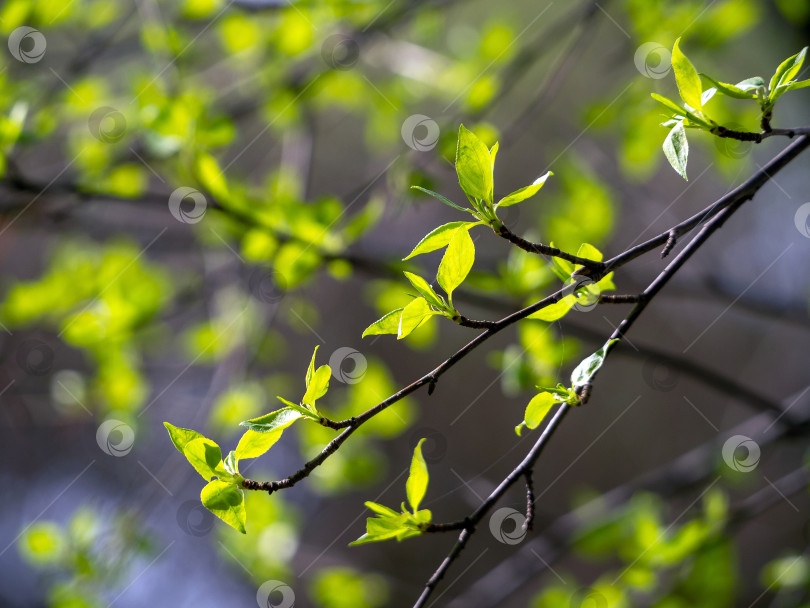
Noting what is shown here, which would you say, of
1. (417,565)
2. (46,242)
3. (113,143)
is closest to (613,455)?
(417,565)

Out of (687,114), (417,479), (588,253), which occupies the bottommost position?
(417,479)

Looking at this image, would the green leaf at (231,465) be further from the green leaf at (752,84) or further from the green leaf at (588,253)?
the green leaf at (752,84)

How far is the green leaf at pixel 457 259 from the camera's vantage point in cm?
50

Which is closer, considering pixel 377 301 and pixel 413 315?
pixel 413 315

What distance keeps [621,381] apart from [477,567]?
35.6 inches

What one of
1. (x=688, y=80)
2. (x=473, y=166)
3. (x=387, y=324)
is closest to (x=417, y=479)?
(x=387, y=324)

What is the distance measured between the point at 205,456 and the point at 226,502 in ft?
0.13

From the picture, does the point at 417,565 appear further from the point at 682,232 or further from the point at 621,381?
the point at 682,232

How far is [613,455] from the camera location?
8.82 feet

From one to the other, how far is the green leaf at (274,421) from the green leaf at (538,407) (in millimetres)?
179

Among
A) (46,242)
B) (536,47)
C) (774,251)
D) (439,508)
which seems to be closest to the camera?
(536,47)

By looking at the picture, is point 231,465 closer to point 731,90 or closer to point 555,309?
point 555,309

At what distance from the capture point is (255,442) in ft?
1.72

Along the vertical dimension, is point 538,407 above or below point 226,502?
above
